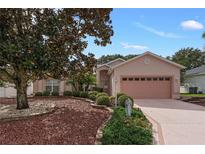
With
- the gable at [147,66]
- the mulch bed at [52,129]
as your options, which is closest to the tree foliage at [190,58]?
the gable at [147,66]

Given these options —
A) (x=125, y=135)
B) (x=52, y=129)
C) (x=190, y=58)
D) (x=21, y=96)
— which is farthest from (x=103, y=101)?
(x=190, y=58)

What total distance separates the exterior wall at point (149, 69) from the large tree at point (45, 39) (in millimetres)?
12084

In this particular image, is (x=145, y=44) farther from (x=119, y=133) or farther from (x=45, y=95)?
(x=119, y=133)

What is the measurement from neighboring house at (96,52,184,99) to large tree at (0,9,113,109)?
1196 cm

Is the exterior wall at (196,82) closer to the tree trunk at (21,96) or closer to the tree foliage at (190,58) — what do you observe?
the tree foliage at (190,58)

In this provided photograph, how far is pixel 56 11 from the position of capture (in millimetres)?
11898

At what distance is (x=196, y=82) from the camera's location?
35.8 m

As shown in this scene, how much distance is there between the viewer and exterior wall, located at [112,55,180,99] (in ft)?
83.6

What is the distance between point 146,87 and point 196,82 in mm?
13100

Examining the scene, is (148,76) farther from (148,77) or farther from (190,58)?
(190,58)

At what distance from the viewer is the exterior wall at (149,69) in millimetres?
25469

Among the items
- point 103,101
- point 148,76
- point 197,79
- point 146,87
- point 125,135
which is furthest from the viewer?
point 197,79

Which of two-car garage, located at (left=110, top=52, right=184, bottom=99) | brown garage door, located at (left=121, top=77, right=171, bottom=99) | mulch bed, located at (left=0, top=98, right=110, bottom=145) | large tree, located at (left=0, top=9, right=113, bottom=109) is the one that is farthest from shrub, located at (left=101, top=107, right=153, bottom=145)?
two-car garage, located at (left=110, top=52, right=184, bottom=99)
